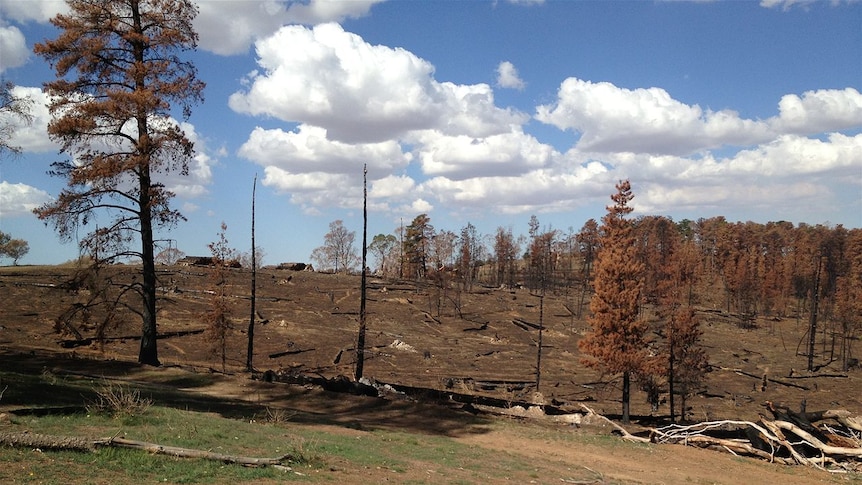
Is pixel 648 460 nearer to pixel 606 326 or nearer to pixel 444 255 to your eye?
pixel 606 326

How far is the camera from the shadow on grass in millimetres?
16188

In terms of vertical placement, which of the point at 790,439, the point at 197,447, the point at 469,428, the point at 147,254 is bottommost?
the point at 790,439

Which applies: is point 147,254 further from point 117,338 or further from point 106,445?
point 117,338

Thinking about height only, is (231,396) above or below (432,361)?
above

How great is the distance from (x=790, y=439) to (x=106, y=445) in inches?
917

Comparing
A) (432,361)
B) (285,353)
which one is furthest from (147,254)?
(432,361)

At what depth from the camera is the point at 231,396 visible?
66.0 ft

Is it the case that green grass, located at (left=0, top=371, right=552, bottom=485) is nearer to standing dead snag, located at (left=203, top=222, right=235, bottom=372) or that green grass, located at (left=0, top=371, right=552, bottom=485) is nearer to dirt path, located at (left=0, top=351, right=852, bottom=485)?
dirt path, located at (left=0, top=351, right=852, bottom=485)

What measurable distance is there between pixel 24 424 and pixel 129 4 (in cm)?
1748

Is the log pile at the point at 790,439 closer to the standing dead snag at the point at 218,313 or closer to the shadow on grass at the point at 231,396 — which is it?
the shadow on grass at the point at 231,396

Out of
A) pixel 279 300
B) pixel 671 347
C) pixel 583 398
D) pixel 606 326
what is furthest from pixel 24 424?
pixel 279 300

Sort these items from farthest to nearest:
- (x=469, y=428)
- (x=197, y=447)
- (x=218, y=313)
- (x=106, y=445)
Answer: (x=218, y=313) → (x=469, y=428) → (x=197, y=447) → (x=106, y=445)

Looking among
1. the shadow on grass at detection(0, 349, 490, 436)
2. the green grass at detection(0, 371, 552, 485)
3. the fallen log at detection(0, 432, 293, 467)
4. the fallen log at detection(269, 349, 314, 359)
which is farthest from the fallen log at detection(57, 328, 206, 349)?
the fallen log at detection(0, 432, 293, 467)

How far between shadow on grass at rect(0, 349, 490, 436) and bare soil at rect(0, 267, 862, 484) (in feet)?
0.40
